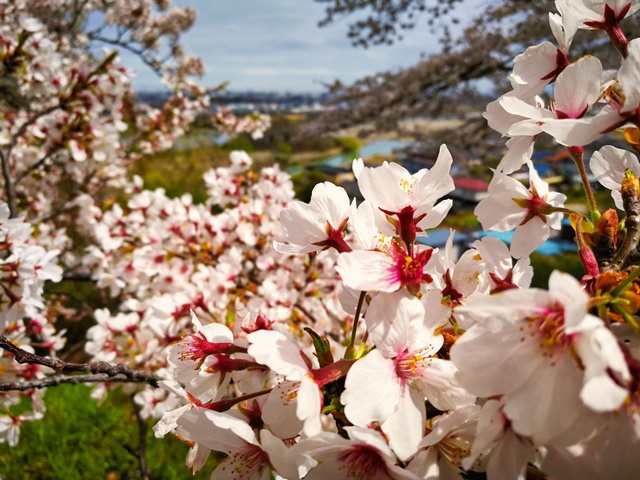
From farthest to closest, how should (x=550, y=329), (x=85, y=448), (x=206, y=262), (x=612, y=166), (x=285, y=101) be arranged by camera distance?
(x=285, y=101) < (x=85, y=448) < (x=206, y=262) < (x=612, y=166) < (x=550, y=329)

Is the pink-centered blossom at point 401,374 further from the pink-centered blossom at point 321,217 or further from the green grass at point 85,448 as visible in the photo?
the green grass at point 85,448

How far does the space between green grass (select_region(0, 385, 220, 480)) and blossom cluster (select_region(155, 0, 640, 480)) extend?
6.83 feet

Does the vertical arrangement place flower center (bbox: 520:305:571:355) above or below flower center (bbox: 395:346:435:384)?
above

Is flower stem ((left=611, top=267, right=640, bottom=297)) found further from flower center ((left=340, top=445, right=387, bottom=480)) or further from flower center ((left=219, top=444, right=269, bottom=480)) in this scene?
flower center ((left=219, top=444, right=269, bottom=480))

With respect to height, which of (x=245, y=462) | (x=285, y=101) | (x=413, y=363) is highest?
(x=285, y=101)

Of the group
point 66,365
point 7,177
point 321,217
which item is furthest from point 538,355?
point 7,177

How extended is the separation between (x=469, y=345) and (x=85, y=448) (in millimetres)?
2990

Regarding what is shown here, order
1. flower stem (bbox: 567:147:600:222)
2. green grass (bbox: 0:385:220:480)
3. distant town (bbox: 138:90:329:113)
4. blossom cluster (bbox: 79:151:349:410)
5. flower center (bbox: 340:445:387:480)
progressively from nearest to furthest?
flower center (bbox: 340:445:387:480) → flower stem (bbox: 567:147:600:222) → blossom cluster (bbox: 79:151:349:410) → green grass (bbox: 0:385:220:480) → distant town (bbox: 138:90:329:113)

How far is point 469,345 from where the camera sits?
1.13ft

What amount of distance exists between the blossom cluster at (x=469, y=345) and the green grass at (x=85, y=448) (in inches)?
82.0

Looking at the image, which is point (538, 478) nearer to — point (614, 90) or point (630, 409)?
point (630, 409)

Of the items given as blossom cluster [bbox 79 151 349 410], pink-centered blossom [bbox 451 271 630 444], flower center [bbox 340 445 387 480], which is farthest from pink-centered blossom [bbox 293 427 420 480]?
blossom cluster [bbox 79 151 349 410]

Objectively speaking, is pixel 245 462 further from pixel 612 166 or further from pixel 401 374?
pixel 612 166

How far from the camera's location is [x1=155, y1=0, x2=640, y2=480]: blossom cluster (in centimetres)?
32
